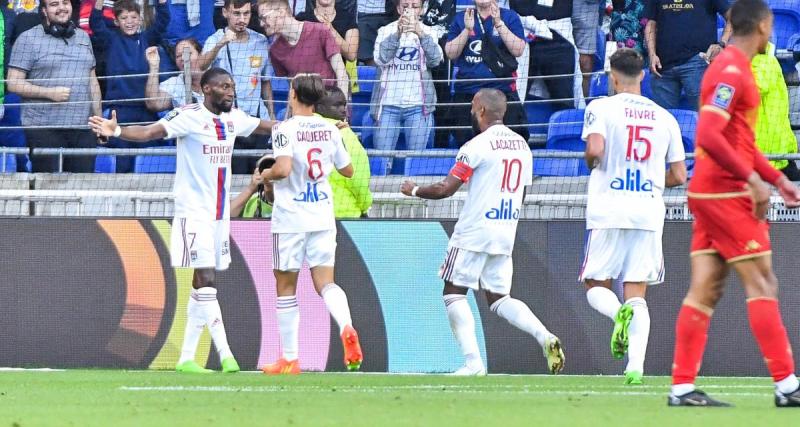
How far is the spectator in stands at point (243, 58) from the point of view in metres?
14.5

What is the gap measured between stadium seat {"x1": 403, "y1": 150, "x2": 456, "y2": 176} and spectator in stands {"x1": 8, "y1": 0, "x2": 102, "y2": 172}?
3243mm

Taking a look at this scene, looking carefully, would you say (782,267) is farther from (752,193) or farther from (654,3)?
(752,193)

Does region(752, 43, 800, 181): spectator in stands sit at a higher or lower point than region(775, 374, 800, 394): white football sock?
higher

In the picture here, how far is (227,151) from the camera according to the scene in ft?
35.2

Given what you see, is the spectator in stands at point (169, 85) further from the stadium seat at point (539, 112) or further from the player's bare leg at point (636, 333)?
the player's bare leg at point (636, 333)

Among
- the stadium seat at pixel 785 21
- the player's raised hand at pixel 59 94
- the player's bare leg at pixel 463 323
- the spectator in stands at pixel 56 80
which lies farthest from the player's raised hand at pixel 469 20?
the player's bare leg at pixel 463 323

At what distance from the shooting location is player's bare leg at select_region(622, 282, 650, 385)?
30.3 ft

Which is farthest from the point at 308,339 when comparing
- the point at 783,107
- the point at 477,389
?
the point at 783,107

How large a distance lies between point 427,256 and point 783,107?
3325 mm

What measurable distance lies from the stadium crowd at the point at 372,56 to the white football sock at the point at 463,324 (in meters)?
3.94

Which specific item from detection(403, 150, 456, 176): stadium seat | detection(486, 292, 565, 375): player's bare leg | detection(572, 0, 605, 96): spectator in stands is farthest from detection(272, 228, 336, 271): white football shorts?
detection(572, 0, 605, 96): spectator in stands

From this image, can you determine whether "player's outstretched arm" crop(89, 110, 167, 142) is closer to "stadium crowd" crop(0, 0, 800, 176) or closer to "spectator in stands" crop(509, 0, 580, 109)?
"stadium crowd" crop(0, 0, 800, 176)

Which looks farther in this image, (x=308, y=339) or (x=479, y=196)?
(x=308, y=339)

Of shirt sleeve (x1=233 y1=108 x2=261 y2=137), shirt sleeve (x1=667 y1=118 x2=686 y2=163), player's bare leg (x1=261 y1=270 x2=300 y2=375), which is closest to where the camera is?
shirt sleeve (x1=667 y1=118 x2=686 y2=163)
